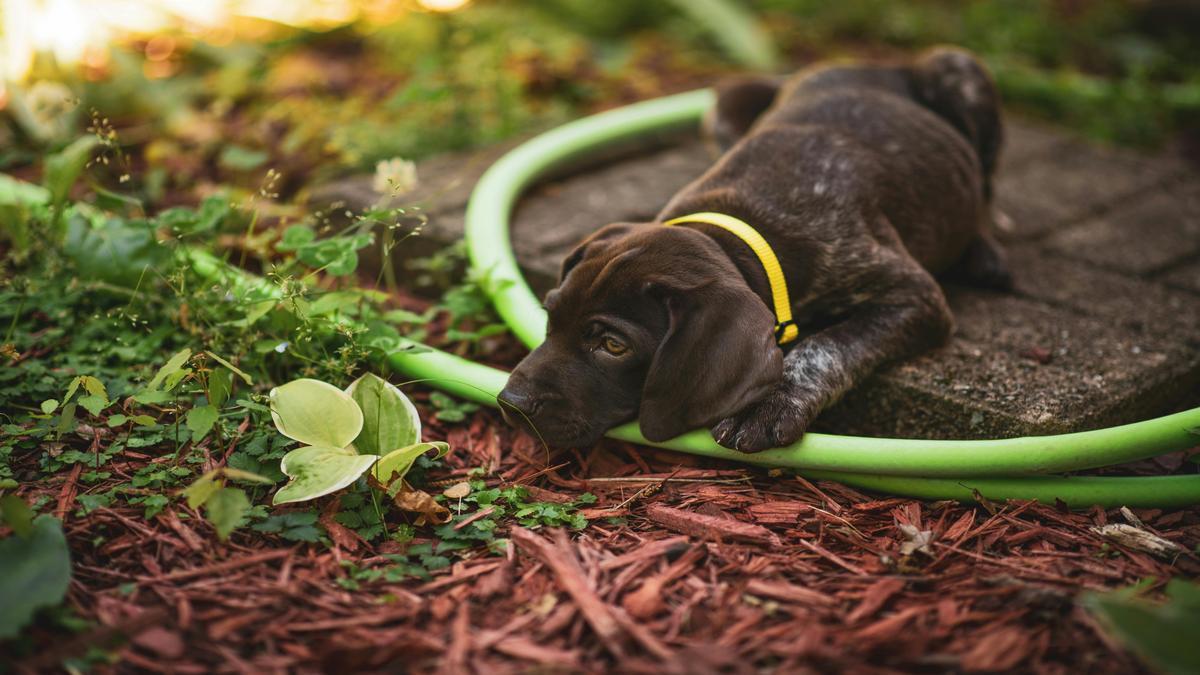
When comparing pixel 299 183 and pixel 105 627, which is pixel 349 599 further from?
pixel 299 183

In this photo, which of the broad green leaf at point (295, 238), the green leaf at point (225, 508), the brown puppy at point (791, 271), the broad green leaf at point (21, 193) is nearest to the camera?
the green leaf at point (225, 508)

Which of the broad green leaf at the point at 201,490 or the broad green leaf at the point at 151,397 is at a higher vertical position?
the broad green leaf at the point at 151,397

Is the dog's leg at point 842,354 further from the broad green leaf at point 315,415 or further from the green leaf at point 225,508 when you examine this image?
the green leaf at point 225,508

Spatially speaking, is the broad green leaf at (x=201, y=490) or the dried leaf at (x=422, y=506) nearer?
the broad green leaf at (x=201, y=490)

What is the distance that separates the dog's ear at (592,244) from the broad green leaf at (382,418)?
2.67 feet

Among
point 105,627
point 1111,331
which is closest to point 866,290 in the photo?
point 1111,331

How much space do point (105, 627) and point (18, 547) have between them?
381 mm

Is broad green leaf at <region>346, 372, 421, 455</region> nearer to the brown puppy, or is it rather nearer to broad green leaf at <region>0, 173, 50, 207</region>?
the brown puppy

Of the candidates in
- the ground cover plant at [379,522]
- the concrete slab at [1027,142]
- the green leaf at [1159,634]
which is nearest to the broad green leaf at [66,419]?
the ground cover plant at [379,522]

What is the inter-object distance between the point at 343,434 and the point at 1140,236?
4.68m

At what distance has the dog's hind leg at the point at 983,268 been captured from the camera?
4934 mm

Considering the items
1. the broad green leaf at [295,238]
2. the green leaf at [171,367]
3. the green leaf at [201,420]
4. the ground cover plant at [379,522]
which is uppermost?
the broad green leaf at [295,238]

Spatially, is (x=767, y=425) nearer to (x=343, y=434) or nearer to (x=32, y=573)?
(x=343, y=434)

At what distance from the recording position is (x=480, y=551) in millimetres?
3186
